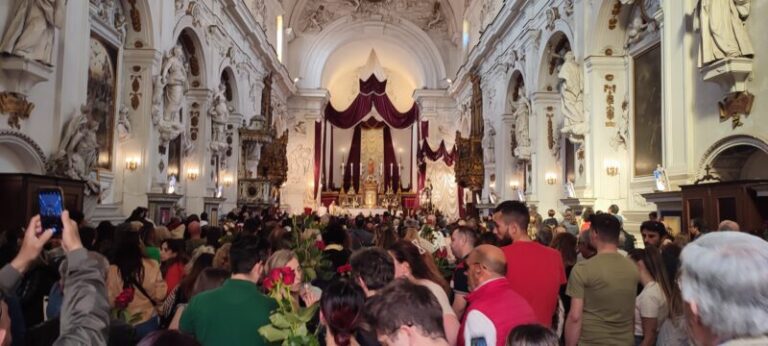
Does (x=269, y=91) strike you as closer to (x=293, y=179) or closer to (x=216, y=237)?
(x=293, y=179)

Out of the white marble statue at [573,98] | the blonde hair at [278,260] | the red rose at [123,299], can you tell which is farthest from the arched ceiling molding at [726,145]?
the red rose at [123,299]

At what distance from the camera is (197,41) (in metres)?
15.6

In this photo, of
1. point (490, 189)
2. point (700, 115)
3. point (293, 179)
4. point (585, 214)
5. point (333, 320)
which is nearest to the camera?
point (333, 320)

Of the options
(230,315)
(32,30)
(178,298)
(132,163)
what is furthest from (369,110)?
(230,315)

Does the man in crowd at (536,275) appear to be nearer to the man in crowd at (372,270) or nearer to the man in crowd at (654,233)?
the man in crowd at (372,270)

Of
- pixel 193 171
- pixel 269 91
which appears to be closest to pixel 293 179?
pixel 269 91

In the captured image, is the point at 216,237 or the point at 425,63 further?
the point at 425,63

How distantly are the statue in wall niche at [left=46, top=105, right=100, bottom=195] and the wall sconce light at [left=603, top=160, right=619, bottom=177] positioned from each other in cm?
945

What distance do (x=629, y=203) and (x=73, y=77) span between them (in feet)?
33.4

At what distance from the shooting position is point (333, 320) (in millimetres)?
2684

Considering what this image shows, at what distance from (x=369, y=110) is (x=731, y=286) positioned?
3385cm

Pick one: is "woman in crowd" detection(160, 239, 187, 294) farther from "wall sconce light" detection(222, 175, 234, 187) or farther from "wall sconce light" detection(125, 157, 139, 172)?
"wall sconce light" detection(222, 175, 234, 187)

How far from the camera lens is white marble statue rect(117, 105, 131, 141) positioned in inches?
477

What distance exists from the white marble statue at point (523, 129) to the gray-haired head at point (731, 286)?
15.7 meters
